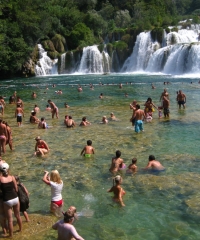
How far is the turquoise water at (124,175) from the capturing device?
797cm

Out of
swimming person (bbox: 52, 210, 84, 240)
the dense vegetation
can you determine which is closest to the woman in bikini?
swimming person (bbox: 52, 210, 84, 240)

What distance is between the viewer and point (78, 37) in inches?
2687

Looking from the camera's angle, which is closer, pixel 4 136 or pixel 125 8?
pixel 4 136

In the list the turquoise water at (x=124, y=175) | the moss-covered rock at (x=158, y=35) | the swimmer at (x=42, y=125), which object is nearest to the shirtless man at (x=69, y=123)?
the turquoise water at (x=124, y=175)

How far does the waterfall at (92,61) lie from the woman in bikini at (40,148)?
4867cm

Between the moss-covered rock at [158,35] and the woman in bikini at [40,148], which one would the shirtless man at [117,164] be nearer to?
the woman in bikini at [40,148]

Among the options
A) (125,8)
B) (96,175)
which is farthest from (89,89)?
(125,8)

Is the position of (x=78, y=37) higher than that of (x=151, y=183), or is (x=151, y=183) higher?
(x=78, y=37)

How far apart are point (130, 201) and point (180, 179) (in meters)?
2.19

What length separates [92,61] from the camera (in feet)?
201

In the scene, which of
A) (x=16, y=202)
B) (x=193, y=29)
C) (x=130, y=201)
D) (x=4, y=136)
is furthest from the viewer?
(x=193, y=29)

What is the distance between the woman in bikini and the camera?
1334cm

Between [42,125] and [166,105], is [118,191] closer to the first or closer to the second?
[42,125]

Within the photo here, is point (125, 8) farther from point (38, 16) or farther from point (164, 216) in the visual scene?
point (164, 216)
